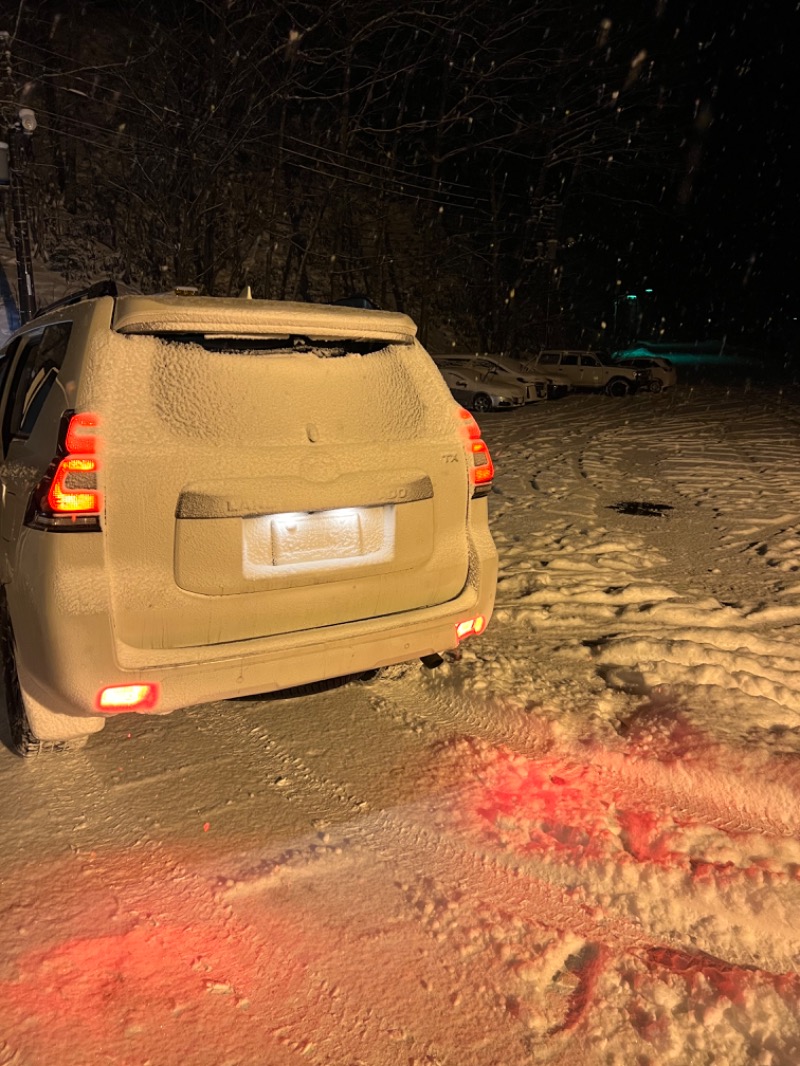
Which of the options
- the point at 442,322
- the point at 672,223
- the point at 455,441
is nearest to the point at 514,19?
the point at 442,322

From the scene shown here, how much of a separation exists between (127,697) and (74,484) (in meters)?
0.74

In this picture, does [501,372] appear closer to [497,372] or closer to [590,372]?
[497,372]

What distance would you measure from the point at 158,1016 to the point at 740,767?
2448 millimetres

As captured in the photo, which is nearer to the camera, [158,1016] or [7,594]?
[158,1016]

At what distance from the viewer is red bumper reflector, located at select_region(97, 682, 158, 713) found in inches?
101

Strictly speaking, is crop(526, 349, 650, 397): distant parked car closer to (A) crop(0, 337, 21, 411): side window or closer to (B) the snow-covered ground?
(B) the snow-covered ground

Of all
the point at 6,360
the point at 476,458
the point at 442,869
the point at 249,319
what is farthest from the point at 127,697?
the point at 6,360

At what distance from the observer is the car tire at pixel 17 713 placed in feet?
9.71

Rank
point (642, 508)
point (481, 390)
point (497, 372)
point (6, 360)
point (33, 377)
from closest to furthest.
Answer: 1. point (33, 377)
2. point (6, 360)
3. point (642, 508)
4. point (481, 390)
5. point (497, 372)

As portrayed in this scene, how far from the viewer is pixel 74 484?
250cm

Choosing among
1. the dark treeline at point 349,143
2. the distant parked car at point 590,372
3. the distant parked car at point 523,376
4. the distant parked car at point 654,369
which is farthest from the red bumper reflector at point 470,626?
the distant parked car at point 654,369

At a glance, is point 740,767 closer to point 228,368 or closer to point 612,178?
point 228,368

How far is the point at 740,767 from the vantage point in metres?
3.25

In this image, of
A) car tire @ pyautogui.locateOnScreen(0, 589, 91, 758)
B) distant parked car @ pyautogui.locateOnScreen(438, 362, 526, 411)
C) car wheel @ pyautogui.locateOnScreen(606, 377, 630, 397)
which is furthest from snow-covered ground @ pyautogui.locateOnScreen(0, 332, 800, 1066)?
car wheel @ pyautogui.locateOnScreen(606, 377, 630, 397)
